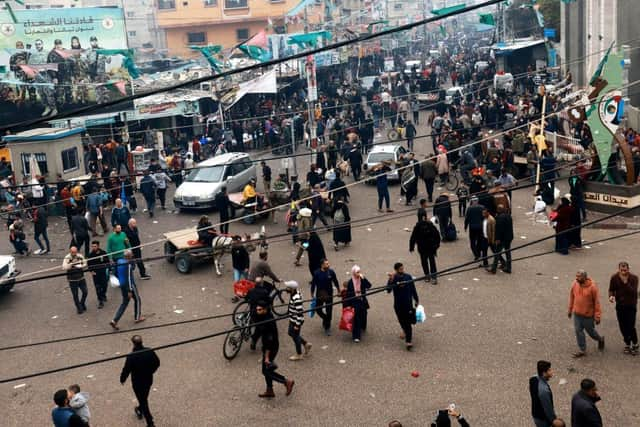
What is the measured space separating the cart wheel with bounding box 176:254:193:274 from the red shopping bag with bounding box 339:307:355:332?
5.17 m

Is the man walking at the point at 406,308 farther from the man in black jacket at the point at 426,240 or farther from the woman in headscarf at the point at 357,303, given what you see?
the man in black jacket at the point at 426,240

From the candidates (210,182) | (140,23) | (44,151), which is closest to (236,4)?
(140,23)

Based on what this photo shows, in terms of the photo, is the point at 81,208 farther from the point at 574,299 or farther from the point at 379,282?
the point at 574,299

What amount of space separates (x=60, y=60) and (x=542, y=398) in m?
33.3

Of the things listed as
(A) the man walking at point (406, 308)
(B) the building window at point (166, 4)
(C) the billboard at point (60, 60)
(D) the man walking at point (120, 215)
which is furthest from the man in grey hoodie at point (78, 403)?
(B) the building window at point (166, 4)

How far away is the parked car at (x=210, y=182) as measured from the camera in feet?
72.5

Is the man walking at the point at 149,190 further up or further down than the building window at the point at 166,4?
further down

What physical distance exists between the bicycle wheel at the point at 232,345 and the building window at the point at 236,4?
70.5 metres

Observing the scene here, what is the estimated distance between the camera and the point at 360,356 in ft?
37.6

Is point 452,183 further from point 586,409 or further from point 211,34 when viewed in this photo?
point 211,34

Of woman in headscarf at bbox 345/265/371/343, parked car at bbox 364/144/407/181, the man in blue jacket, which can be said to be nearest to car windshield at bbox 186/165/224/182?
parked car at bbox 364/144/407/181

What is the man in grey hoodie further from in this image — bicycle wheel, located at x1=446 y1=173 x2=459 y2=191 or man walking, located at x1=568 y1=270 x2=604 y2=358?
bicycle wheel, located at x1=446 y1=173 x2=459 y2=191

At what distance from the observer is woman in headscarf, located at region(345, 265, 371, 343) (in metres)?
11.8

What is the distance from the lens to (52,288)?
15945 mm
